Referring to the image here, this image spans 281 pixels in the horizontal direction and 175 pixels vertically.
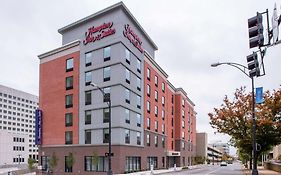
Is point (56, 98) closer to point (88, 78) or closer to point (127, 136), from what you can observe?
point (88, 78)

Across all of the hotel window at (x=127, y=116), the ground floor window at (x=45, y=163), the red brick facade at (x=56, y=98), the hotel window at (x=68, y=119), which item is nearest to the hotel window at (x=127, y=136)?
the hotel window at (x=127, y=116)

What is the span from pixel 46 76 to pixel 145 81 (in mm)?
17390

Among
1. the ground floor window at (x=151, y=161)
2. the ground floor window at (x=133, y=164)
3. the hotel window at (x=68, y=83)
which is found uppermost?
the hotel window at (x=68, y=83)

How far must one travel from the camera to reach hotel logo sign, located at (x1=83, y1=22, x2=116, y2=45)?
5126cm

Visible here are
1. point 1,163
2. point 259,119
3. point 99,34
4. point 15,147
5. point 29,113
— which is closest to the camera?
point 259,119

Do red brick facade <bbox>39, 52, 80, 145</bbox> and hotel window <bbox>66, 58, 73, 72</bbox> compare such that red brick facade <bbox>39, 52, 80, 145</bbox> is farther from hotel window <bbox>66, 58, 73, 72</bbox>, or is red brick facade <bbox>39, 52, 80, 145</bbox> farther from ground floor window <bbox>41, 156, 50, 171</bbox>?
ground floor window <bbox>41, 156, 50, 171</bbox>

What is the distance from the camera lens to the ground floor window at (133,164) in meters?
50.0

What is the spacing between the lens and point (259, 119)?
93.7 feet

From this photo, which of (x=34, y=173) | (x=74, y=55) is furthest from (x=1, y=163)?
(x=74, y=55)

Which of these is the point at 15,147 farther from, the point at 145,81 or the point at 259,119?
the point at 259,119

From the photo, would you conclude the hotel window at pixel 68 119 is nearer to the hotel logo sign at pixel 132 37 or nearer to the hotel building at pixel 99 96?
the hotel building at pixel 99 96

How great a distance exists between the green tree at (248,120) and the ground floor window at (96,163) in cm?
2003

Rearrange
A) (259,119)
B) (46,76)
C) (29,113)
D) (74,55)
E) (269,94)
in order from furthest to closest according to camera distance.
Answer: (29,113)
(46,76)
(74,55)
(269,94)
(259,119)

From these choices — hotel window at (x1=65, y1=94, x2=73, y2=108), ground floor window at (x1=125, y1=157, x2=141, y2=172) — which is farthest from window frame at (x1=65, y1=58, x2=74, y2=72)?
ground floor window at (x1=125, y1=157, x2=141, y2=172)
